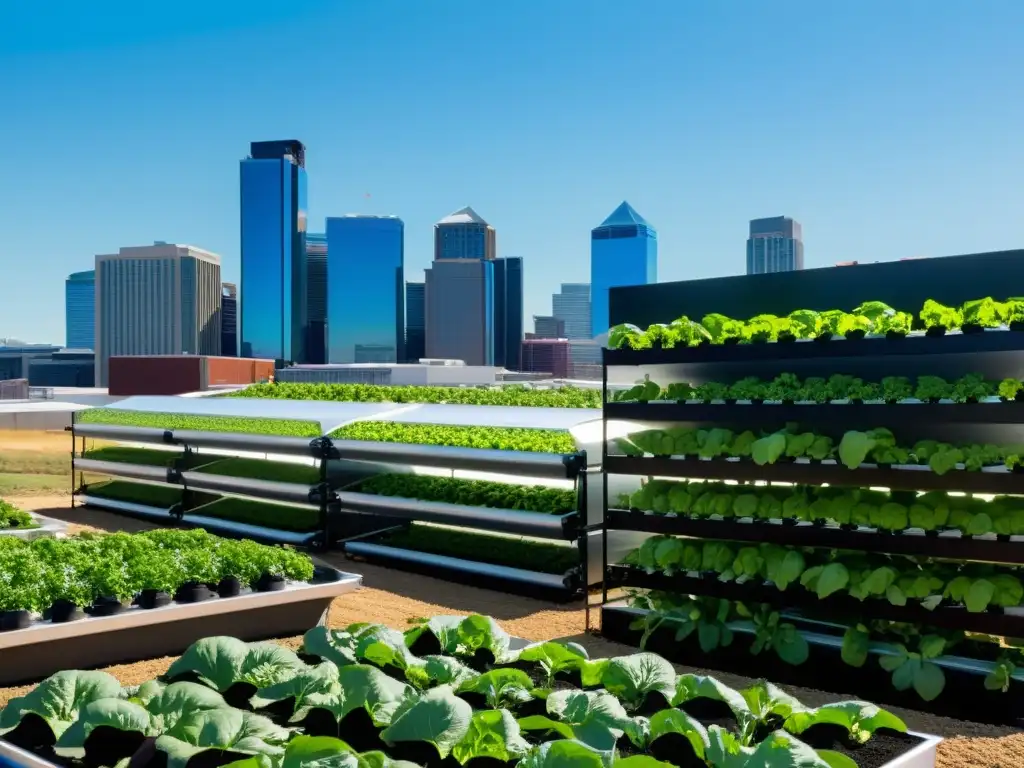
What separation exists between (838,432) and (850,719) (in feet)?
12.9

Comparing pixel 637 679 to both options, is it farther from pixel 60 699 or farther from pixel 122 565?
pixel 122 565

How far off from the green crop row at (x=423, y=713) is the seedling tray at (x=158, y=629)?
261cm

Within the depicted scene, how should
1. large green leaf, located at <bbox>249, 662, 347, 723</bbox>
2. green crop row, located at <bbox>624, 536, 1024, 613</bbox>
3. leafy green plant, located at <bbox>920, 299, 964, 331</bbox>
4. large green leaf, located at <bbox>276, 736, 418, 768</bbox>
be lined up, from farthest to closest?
leafy green plant, located at <bbox>920, 299, 964, 331</bbox> → green crop row, located at <bbox>624, 536, 1024, 613</bbox> → large green leaf, located at <bbox>249, 662, 347, 723</bbox> → large green leaf, located at <bbox>276, 736, 418, 768</bbox>

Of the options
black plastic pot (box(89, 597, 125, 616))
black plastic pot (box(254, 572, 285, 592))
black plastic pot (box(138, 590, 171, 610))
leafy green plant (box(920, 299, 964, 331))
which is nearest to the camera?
leafy green plant (box(920, 299, 964, 331))

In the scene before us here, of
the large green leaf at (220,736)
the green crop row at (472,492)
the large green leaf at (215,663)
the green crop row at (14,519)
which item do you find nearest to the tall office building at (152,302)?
the green crop row at (472,492)

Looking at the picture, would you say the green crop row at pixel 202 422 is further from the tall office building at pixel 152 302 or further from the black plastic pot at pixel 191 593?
the tall office building at pixel 152 302

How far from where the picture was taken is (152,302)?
170 metres

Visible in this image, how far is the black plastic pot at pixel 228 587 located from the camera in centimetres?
650

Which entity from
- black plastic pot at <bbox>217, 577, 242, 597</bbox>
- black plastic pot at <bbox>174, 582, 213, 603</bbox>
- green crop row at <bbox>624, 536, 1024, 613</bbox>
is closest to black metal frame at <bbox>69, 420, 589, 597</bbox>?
green crop row at <bbox>624, 536, 1024, 613</bbox>

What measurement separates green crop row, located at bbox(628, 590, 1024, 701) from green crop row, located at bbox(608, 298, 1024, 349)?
73.1 inches

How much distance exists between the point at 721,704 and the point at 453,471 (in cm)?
825

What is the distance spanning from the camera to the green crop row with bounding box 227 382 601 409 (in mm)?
12078

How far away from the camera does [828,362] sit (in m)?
6.75

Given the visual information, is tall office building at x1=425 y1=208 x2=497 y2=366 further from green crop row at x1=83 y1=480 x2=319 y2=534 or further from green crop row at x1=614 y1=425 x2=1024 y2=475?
green crop row at x1=614 y1=425 x2=1024 y2=475
